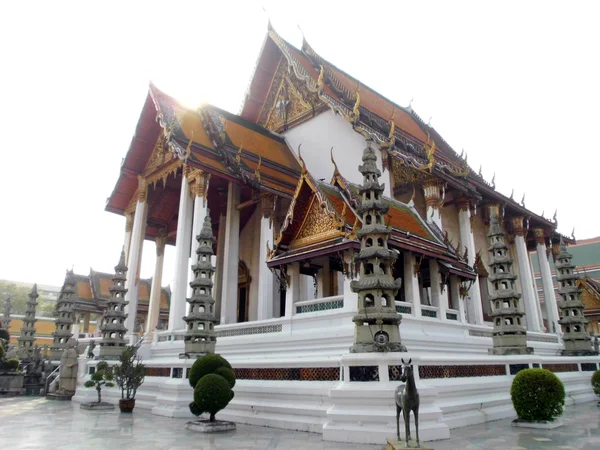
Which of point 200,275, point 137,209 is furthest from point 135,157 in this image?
point 200,275

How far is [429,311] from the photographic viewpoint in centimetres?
936

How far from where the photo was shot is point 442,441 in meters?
5.08

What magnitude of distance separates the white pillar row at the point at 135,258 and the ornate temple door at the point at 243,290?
10.3 ft

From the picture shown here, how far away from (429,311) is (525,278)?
31.6 ft

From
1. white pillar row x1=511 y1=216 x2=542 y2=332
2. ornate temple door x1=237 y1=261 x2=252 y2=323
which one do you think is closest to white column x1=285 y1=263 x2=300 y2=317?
ornate temple door x1=237 y1=261 x2=252 y2=323

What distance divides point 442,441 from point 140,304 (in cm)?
2333

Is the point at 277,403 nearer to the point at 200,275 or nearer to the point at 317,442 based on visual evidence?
the point at 317,442

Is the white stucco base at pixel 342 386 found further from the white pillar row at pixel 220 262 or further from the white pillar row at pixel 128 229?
the white pillar row at pixel 128 229

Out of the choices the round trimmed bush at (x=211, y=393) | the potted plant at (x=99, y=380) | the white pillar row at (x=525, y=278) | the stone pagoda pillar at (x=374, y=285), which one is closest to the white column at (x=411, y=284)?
the stone pagoda pillar at (x=374, y=285)

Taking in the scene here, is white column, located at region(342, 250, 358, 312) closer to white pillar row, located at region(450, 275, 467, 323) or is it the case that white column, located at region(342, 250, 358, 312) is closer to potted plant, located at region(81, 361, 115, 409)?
white pillar row, located at region(450, 275, 467, 323)

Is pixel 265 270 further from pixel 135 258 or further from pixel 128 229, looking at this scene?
pixel 128 229

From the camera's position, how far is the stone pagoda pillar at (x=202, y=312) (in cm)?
844

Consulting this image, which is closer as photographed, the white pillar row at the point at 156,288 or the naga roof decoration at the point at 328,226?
the naga roof decoration at the point at 328,226

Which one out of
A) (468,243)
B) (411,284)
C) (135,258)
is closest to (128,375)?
(411,284)
